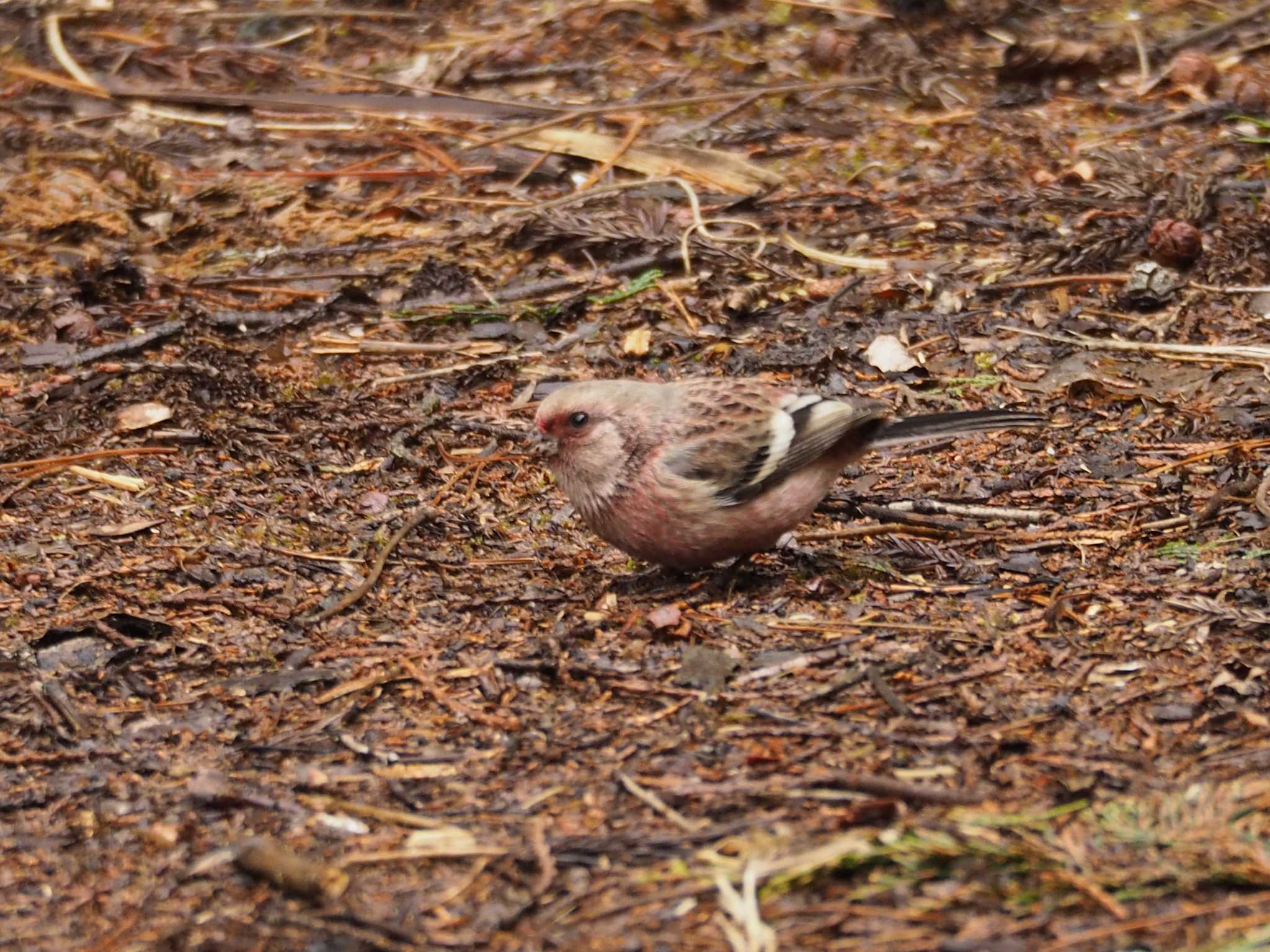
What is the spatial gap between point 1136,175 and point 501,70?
11.9 ft

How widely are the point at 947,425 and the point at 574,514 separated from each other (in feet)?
4.74

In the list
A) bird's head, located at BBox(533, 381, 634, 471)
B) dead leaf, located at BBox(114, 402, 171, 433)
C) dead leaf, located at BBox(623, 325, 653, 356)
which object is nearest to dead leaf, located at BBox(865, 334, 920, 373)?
dead leaf, located at BBox(623, 325, 653, 356)

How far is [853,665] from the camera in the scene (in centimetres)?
409

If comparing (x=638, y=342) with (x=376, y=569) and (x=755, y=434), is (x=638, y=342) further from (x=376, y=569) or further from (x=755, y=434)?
(x=376, y=569)

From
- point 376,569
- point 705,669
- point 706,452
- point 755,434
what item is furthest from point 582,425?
point 705,669

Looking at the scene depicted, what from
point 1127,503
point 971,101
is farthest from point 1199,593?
point 971,101

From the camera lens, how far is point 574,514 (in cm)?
556

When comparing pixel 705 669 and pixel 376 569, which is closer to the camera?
pixel 705 669

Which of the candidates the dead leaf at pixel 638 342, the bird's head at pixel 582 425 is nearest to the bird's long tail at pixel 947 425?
the bird's head at pixel 582 425

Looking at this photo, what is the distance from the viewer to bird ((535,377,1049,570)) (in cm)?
477

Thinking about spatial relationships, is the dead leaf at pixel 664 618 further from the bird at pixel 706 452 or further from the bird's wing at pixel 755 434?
the bird's wing at pixel 755 434

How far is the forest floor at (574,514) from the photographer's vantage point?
324 centimetres

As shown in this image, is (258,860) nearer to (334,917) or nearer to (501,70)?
(334,917)

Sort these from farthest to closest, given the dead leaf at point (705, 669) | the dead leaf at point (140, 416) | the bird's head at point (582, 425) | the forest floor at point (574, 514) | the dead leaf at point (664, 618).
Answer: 1. the dead leaf at point (140, 416)
2. the bird's head at point (582, 425)
3. the dead leaf at point (664, 618)
4. the dead leaf at point (705, 669)
5. the forest floor at point (574, 514)
